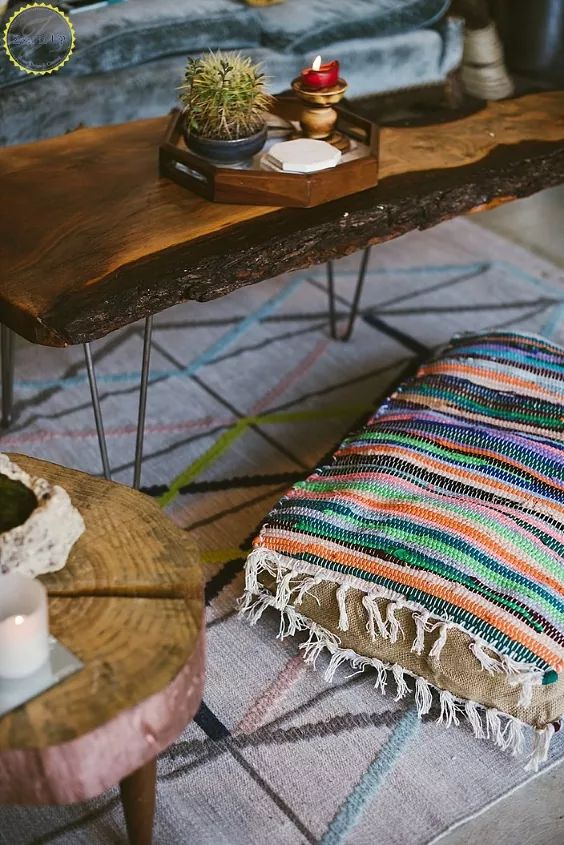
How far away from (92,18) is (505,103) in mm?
1243

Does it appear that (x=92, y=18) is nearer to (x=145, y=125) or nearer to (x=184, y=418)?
(x=145, y=125)

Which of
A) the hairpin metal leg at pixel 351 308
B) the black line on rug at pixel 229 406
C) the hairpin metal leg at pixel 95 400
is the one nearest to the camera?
the hairpin metal leg at pixel 95 400

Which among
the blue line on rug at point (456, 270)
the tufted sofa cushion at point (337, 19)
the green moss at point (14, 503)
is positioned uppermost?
the tufted sofa cushion at point (337, 19)

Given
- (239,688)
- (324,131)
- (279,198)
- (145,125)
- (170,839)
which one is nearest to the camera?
(170,839)

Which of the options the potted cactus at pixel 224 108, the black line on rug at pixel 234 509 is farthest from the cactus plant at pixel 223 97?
the black line on rug at pixel 234 509

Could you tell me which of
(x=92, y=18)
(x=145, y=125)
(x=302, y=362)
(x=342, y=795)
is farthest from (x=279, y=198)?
(x=92, y=18)

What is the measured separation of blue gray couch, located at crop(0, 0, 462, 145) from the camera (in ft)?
8.72

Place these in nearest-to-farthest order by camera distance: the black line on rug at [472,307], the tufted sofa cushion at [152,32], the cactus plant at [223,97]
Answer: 1. the cactus plant at [223,97]
2. the black line on rug at [472,307]
3. the tufted sofa cushion at [152,32]

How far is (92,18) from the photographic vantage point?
2848mm

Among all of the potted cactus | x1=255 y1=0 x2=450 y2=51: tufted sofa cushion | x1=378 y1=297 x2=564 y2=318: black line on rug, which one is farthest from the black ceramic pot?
x1=255 y1=0 x2=450 y2=51: tufted sofa cushion

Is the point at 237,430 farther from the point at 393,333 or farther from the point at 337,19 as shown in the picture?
the point at 337,19

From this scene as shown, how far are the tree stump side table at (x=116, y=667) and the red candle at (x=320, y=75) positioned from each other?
3.20 feet

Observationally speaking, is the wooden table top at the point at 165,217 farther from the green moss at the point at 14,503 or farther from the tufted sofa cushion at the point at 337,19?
the tufted sofa cushion at the point at 337,19

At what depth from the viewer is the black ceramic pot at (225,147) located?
182cm
